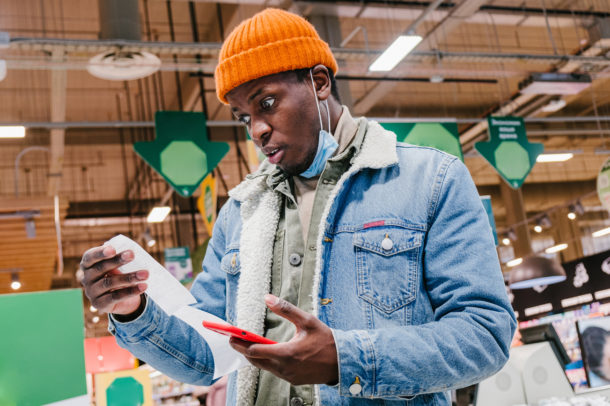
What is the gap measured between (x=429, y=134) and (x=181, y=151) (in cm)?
275

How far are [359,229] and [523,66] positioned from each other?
13510 millimetres

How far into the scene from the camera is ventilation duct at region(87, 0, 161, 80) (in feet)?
28.6

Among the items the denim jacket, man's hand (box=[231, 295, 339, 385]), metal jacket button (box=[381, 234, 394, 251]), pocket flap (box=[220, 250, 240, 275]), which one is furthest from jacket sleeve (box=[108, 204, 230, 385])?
metal jacket button (box=[381, 234, 394, 251])

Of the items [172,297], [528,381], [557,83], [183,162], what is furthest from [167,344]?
[557,83]

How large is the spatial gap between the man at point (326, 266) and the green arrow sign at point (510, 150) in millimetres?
7584

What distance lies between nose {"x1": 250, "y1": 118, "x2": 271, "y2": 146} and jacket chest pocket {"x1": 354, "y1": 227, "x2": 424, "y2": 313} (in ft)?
1.16

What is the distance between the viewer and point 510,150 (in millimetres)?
9344

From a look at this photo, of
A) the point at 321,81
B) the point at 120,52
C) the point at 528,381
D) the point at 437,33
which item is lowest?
the point at 528,381

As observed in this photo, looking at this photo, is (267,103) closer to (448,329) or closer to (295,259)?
(295,259)

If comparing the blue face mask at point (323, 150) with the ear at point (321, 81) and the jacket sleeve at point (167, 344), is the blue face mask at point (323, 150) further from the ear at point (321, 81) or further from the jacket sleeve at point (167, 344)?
the jacket sleeve at point (167, 344)

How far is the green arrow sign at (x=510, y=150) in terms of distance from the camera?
9.00m

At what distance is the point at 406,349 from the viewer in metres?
1.19

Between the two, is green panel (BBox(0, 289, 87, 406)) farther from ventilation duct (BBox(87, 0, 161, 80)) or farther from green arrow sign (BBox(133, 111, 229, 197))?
ventilation duct (BBox(87, 0, 161, 80))

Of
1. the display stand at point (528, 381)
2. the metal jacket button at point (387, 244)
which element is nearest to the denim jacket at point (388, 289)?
the metal jacket button at point (387, 244)
